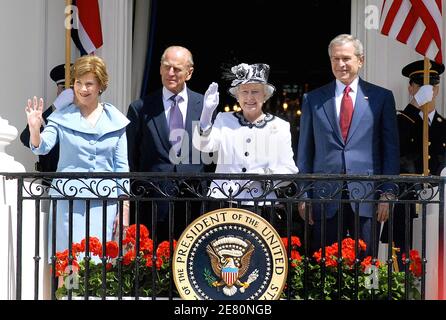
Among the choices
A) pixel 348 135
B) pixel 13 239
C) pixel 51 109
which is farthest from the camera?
pixel 51 109

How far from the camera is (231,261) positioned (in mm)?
7359

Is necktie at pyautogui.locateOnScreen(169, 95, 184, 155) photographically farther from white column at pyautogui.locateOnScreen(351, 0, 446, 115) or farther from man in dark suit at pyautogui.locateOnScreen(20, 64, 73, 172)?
white column at pyautogui.locateOnScreen(351, 0, 446, 115)

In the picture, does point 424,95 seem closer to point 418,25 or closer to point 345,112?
point 418,25

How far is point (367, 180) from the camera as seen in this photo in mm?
7359

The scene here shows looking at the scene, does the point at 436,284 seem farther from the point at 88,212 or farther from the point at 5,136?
the point at 5,136

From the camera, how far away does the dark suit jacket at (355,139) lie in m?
8.17

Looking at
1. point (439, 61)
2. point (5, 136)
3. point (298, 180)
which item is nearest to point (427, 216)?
point (298, 180)

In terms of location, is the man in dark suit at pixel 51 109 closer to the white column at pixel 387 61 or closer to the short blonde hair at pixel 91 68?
the short blonde hair at pixel 91 68

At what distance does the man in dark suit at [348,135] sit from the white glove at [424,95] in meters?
1.19

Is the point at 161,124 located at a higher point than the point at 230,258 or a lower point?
higher

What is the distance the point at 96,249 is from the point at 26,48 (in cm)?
303

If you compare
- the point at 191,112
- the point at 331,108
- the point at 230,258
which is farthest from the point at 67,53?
the point at 230,258

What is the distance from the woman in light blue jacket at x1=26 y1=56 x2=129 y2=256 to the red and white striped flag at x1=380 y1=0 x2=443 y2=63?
8.93 ft

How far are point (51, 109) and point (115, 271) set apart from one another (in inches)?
99.3
